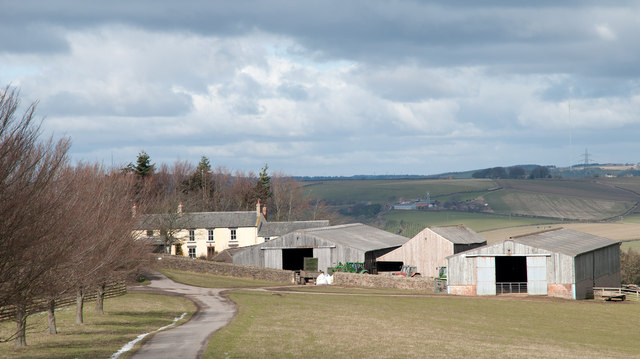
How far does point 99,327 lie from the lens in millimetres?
34938

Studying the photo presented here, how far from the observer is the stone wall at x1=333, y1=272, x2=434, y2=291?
66.1 metres

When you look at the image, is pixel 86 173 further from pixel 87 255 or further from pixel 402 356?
pixel 402 356

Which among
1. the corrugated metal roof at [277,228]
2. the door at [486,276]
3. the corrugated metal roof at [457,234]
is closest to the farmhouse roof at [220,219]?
the corrugated metal roof at [277,228]

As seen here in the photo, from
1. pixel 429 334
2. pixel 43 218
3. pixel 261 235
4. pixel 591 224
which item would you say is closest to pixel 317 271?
pixel 261 235

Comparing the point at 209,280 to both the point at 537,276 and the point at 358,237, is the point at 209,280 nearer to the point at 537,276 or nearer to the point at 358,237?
the point at 358,237

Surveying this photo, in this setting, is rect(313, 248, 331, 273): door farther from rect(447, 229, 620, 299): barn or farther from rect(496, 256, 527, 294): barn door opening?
rect(447, 229, 620, 299): barn

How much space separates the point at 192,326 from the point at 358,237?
5503 cm

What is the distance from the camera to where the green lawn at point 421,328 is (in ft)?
93.5

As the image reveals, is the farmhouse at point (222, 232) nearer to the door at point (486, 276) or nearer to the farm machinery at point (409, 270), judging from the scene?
the farm machinery at point (409, 270)

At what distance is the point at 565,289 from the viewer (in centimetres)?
5953

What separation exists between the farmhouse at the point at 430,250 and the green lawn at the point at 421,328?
1859 cm

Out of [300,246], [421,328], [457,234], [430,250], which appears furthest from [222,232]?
[421,328]

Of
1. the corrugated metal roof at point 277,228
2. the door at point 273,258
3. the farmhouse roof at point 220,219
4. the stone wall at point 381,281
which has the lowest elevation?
the stone wall at point 381,281

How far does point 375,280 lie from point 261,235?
116 ft
